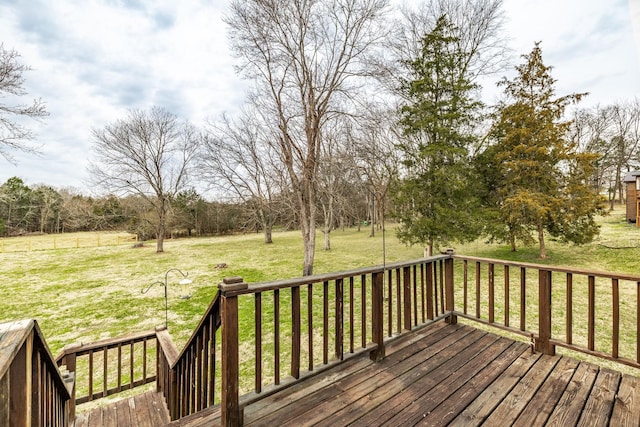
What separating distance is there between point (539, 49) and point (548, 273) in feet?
31.6

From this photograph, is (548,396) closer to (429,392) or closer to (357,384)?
(429,392)

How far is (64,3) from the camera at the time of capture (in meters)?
5.36

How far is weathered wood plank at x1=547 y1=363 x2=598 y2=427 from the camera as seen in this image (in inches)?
64.9

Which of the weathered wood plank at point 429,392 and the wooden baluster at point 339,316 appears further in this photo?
the wooden baluster at point 339,316

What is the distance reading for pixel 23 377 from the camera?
0.99m

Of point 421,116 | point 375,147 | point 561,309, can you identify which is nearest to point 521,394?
point 561,309

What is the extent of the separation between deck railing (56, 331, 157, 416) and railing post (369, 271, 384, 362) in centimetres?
286

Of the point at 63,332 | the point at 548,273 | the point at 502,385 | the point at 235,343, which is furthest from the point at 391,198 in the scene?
the point at 63,332

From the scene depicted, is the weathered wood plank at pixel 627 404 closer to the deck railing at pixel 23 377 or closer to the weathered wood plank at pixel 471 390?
the weathered wood plank at pixel 471 390

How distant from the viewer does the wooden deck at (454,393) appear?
167 centimetres

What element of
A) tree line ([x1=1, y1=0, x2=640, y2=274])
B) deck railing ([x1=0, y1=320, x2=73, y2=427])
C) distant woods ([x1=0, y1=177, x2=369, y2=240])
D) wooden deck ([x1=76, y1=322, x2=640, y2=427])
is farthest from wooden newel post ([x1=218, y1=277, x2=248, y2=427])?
distant woods ([x1=0, y1=177, x2=369, y2=240])

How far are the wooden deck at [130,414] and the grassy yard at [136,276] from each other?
1.47 m

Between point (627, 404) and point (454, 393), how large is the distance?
1.07 metres

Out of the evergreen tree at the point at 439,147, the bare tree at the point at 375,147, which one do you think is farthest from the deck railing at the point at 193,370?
the evergreen tree at the point at 439,147
